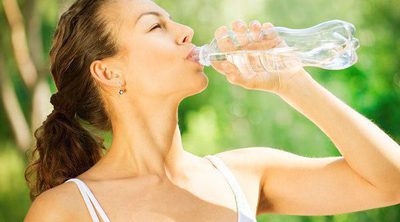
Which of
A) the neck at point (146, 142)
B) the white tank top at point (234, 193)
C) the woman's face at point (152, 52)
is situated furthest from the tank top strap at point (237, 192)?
the woman's face at point (152, 52)

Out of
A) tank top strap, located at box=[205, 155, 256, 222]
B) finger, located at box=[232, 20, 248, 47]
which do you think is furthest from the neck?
finger, located at box=[232, 20, 248, 47]

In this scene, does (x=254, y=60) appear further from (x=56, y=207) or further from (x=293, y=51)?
(x=56, y=207)

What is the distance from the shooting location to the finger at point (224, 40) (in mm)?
2002

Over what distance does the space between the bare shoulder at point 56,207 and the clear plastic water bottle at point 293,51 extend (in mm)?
463

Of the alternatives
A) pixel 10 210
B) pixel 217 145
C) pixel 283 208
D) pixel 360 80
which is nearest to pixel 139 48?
pixel 283 208

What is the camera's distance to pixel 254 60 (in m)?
2.02

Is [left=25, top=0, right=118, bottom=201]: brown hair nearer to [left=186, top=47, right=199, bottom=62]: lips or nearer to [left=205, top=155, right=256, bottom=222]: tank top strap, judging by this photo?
[left=186, top=47, right=199, bottom=62]: lips

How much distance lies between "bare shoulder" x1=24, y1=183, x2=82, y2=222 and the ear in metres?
0.33

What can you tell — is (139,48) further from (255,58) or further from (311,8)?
(311,8)

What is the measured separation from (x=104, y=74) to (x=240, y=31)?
1.40ft

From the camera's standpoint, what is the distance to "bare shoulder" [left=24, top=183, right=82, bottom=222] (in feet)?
6.24

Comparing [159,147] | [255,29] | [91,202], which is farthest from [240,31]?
[91,202]

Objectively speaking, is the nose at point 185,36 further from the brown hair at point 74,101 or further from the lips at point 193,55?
the brown hair at point 74,101

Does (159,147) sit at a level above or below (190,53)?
below
